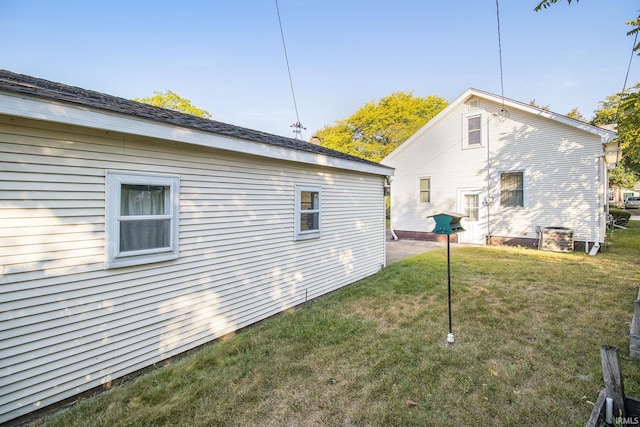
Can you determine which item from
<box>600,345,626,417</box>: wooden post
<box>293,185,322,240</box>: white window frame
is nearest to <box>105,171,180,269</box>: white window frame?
<box>293,185,322,240</box>: white window frame

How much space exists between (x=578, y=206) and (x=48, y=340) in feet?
48.2

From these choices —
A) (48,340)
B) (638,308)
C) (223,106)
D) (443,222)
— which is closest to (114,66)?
(223,106)

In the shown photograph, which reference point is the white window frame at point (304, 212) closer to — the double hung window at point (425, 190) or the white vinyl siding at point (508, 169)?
the white vinyl siding at point (508, 169)

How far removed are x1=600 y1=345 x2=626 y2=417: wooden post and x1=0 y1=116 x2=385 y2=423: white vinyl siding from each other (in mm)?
4085

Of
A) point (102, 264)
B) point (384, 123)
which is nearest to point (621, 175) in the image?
point (384, 123)

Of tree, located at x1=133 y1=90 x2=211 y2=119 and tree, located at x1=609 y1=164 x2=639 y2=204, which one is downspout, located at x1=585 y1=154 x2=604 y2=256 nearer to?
tree, located at x1=609 y1=164 x2=639 y2=204

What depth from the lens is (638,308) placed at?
3584mm

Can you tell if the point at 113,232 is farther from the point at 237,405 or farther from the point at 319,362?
the point at 319,362

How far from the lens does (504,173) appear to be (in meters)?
12.0

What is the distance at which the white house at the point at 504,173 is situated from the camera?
34.2ft

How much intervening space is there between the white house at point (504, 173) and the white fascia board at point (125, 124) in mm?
8629

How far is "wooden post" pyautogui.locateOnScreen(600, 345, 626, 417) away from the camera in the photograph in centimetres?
175

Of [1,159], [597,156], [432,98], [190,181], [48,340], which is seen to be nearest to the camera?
[1,159]

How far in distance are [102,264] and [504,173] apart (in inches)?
544
